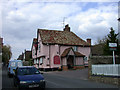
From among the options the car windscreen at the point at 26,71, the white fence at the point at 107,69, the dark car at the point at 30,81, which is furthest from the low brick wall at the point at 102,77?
the dark car at the point at 30,81

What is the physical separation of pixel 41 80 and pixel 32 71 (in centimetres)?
171

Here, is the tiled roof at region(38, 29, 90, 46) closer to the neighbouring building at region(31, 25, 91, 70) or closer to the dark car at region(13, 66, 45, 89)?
the neighbouring building at region(31, 25, 91, 70)

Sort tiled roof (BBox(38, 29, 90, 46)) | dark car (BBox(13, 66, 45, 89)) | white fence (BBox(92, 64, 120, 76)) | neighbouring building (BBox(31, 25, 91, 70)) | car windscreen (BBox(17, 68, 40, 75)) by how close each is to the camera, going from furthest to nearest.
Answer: tiled roof (BBox(38, 29, 90, 46)), neighbouring building (BBox(31, 25, 91, 70)), white fence (BBox(92, 64, 120, 76)), car windscreen (BBox(17, 68, 40, 75)), dark car (BBox(13, 66, 45, 89))

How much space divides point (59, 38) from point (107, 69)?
22.5 meters

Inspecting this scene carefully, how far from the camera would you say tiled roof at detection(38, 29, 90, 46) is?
35.8 meters

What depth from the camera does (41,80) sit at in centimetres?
1059

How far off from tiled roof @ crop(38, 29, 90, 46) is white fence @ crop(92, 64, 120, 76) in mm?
18829

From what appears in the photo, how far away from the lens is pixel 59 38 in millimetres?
37406

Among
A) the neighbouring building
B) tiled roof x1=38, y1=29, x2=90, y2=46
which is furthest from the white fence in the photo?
tiled roof x1=38, y1=29, x2=90, y2=46

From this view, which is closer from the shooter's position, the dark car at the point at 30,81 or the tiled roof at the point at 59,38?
the dark car at the point at 30,81

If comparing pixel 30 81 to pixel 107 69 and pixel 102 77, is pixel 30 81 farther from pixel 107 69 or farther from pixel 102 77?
pixel 107 69

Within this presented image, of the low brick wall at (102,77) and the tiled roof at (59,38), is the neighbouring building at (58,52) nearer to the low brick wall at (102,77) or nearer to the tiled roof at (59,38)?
the tiled roof at (59,38)

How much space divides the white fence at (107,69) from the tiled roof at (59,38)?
18.8 metres

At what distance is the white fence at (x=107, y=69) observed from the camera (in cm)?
1457
